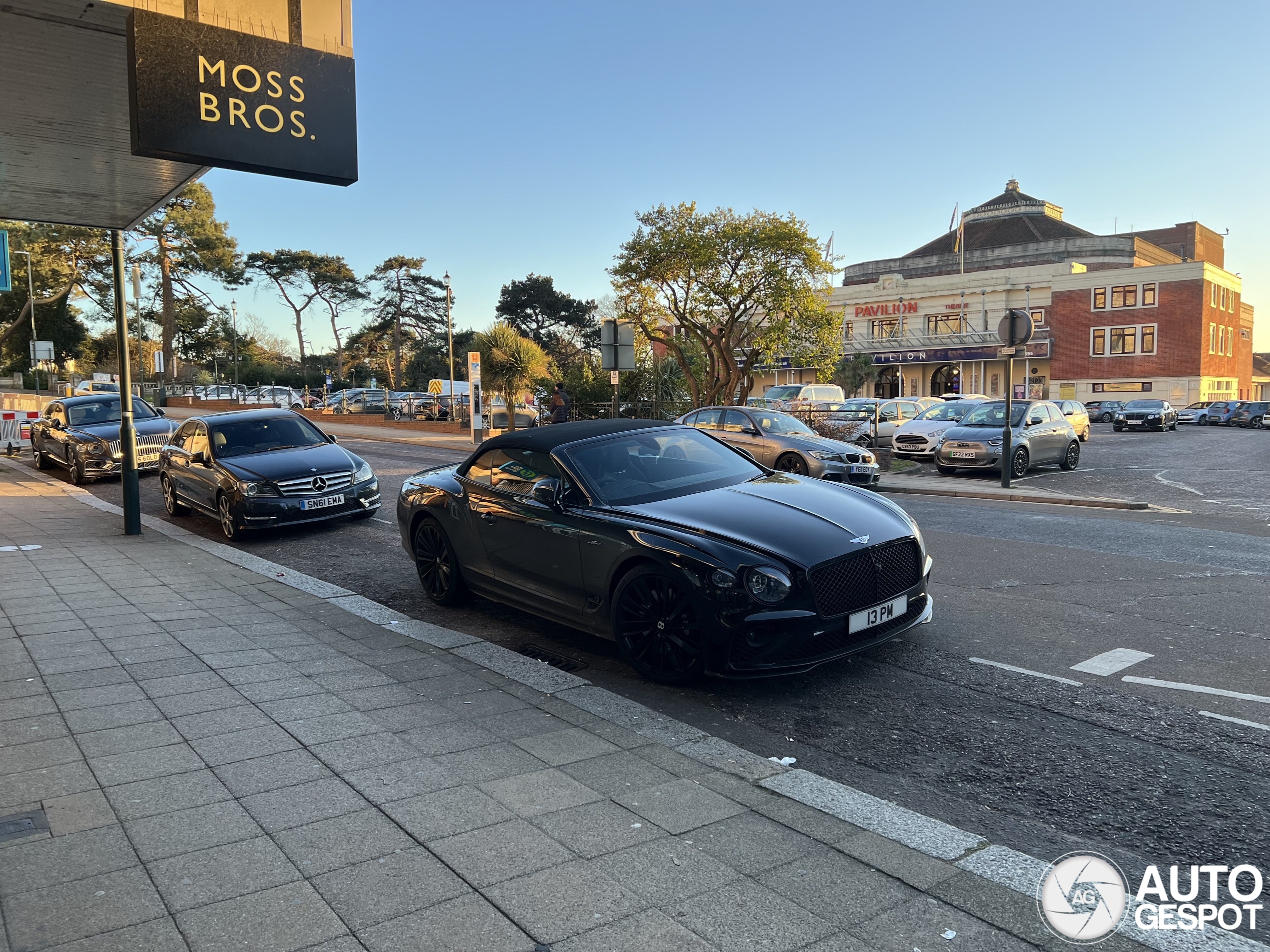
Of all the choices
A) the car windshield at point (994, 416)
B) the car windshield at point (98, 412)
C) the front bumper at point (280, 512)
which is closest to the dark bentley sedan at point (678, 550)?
the front bumper at point (280, 512)

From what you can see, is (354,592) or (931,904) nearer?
(931,904)

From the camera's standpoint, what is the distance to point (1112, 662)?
17.3 feet

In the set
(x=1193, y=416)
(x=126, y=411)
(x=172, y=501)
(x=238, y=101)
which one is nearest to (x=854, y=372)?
(x=1193, y=416)

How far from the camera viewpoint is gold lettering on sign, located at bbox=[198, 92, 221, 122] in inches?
232

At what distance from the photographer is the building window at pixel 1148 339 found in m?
56.3

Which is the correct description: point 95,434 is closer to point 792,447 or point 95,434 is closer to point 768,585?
point 792,447

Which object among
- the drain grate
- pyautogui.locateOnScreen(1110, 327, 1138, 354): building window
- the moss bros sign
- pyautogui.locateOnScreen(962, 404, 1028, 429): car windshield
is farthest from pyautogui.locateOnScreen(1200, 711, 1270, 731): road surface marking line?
pyautogui.locateOnScreen(1110, 327, 1138, 354): building window

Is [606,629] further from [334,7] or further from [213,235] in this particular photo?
[213,235]

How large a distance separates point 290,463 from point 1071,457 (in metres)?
16.3

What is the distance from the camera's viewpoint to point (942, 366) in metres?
61.8

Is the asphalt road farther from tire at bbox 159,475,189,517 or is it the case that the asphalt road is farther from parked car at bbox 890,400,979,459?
parked car at bbox 890,400,979,459

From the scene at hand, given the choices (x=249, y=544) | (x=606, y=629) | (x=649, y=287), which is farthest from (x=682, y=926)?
(x=649, y=287)

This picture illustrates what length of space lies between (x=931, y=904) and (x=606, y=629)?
2837 millimetres

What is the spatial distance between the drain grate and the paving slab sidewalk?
33 centimetres
